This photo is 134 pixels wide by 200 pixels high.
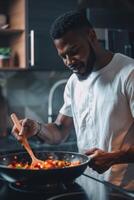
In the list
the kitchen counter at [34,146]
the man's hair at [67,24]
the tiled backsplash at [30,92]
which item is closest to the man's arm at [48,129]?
the man's hair at [67,24]

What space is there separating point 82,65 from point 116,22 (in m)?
1.36

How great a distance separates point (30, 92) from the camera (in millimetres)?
3264

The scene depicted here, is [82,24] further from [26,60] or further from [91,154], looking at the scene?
[26,60]

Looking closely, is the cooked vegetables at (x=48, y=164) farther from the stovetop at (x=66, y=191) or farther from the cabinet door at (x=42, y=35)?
the cabinet door at (x=42, y=35)

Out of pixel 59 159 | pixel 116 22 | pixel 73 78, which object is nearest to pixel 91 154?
pixel 59 159

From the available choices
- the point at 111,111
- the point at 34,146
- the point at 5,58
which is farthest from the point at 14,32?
the point at 111,111

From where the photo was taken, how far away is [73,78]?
1891 millimetres

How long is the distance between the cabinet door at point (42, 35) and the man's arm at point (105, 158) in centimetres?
144

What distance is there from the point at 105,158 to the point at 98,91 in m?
0.37

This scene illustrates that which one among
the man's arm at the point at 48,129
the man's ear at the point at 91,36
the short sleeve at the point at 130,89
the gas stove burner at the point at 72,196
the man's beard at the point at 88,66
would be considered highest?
the man's ear at the point at 91,36

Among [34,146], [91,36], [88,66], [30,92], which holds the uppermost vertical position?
[91,36]

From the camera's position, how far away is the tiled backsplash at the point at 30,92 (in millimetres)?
3170

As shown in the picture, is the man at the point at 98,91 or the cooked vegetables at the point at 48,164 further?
the man at the point at 98,91

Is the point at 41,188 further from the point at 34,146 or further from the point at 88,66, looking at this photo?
the point at 34,146
